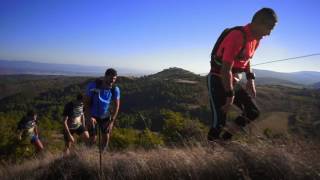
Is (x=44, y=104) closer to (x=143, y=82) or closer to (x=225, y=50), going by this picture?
(x=143, y=82)

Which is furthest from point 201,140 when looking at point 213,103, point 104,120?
point 104,120

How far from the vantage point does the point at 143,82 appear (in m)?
152

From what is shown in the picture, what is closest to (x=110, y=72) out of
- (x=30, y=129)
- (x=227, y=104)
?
(x=227, y=104)

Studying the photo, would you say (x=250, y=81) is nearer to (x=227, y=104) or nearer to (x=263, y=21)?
(x=227, y=104)

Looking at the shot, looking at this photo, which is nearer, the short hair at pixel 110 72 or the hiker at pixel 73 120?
the short hair at pixel 110 72

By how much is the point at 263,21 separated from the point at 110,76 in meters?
3.78

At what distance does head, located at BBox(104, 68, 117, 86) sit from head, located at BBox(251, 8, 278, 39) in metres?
3.57

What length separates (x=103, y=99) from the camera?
763 centimetres

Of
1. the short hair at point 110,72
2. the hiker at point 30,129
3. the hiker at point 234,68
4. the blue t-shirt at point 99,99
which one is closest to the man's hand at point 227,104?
the hiker at point 234,68

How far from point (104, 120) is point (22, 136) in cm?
494

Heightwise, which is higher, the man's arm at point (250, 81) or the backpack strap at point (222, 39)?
the backpack strap at point (222, 39)

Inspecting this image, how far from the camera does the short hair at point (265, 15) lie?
14.4ft

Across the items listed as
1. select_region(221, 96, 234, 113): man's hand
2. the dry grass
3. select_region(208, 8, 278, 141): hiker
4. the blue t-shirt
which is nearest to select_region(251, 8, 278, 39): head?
select_region(208, 8, 278, 141): hiker

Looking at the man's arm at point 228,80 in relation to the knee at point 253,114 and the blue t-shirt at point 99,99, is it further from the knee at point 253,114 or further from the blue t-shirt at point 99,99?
the blue t-shirt at point 99,99
